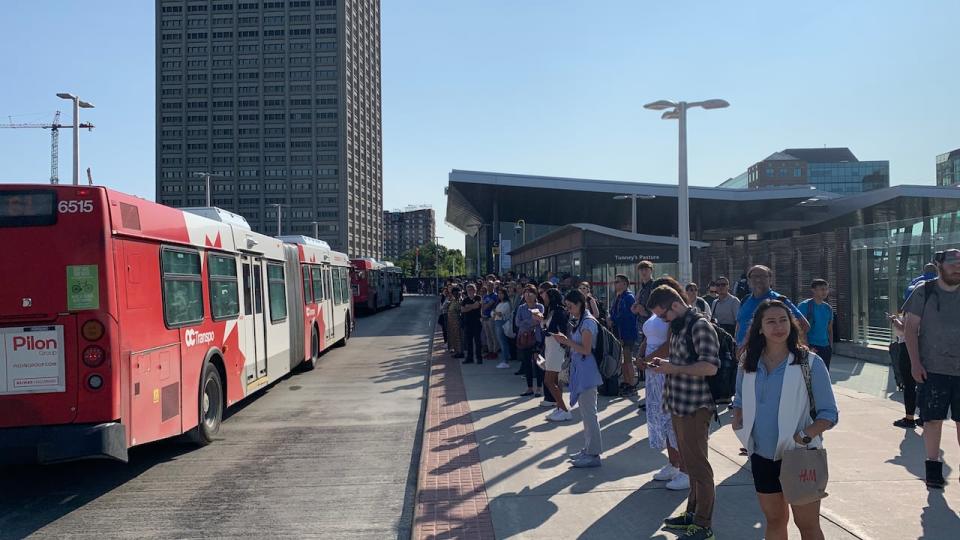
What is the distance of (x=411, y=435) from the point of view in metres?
9.37

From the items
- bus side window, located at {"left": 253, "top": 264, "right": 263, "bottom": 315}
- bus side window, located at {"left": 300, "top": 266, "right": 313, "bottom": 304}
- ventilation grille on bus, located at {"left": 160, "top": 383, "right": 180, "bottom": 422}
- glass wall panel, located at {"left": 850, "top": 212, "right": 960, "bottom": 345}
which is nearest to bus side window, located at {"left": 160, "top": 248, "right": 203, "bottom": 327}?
ventilation grille on bus, located at {"left": 160, "top": 383, "right": 180, "bottom": 422}

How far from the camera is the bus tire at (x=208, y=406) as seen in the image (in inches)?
336

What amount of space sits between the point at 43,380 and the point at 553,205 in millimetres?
44641

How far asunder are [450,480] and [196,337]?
366 centimetres

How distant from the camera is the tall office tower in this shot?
420ft

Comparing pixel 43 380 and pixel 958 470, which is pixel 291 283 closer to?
pixel 43 380

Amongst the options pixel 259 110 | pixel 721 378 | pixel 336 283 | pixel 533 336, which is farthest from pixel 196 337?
pixel 259 110

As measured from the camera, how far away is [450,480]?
6.77 meters

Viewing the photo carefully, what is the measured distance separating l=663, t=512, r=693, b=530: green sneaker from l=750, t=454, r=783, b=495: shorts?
1098 mm

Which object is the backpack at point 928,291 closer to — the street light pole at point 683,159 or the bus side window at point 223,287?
the bus side window at point 223,287

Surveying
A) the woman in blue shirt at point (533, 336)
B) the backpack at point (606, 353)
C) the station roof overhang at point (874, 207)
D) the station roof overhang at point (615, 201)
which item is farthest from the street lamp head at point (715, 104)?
the station roof overhang at point (874, 207)

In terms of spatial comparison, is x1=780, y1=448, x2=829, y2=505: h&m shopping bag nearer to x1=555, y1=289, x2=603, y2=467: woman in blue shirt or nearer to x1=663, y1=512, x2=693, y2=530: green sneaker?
x1=663, y1=512, x2=693, y2=530: green sneaker

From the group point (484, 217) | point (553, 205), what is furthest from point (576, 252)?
point (484, 217)

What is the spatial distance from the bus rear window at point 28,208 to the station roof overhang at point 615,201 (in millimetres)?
31182
